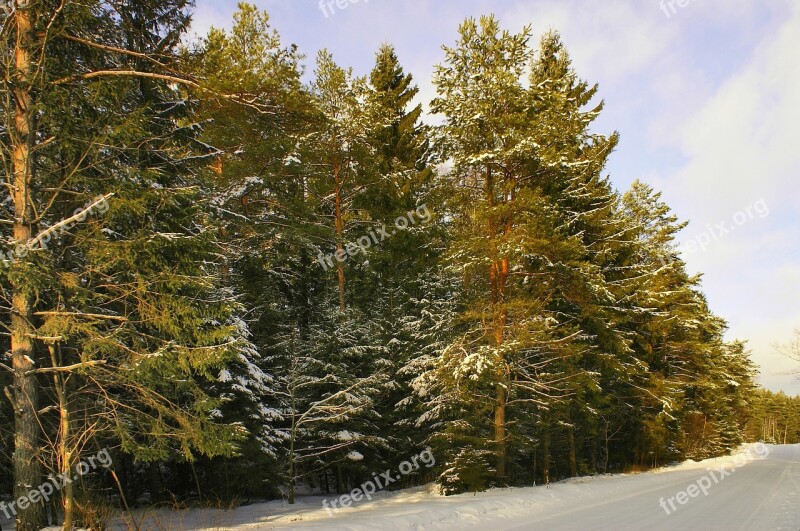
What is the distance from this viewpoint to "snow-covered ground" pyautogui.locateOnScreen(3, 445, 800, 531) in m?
8.89

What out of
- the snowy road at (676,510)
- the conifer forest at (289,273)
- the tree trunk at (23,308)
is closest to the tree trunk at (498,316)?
the conifer forest at (289,273)

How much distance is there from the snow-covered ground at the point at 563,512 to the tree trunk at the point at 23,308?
2.02 metres

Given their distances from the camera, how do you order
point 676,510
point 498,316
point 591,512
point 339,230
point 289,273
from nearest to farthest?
point 591,512 → point 676,510 → point 498,316 → point 339,230 → point 289,273

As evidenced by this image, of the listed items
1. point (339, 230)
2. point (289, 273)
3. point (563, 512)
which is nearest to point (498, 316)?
point (563, 512)

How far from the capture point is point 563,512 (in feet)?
34.5

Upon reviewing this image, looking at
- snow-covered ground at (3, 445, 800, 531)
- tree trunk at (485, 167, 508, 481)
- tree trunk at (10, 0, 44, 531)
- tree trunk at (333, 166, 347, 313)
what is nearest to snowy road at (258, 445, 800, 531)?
snow-covered ground at (3, 445, 800, 531)

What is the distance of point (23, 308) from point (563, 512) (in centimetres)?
1120

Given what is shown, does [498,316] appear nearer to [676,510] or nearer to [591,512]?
[591,512]

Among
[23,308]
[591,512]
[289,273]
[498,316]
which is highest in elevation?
[289,273]

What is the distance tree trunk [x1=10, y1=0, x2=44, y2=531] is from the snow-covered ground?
202 centimetres

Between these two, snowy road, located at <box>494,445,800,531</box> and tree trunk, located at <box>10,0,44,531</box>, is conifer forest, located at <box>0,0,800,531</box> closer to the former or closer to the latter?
tree trunk, located at <box>10,0,44,531</box>

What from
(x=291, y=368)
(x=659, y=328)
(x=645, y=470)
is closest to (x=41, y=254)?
(x=291, y=368)

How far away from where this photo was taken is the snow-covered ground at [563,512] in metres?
8.89

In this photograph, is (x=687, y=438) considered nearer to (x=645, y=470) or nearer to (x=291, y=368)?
(x=645, y=470)
